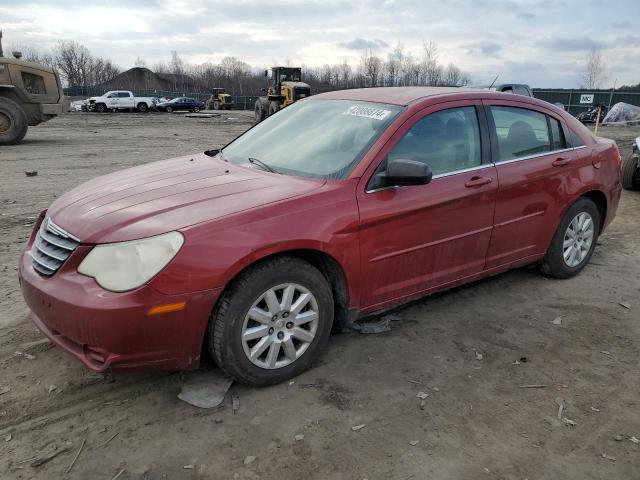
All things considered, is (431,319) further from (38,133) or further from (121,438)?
(38,133)

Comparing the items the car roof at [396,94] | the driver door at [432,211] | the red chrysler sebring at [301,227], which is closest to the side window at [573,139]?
the red chrysler sebring at [301,227]

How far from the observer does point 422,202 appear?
→ 354 cm

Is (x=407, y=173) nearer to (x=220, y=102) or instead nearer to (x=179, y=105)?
(x=179, y=105)

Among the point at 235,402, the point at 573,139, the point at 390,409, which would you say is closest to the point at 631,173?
the point at 573,139

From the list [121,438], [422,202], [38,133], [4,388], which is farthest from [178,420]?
[38,133]

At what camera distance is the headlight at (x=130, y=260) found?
8.71 feet

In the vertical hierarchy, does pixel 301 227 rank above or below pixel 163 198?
below

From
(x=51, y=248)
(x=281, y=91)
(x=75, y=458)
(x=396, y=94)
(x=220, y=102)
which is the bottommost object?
(x=220, y=102)

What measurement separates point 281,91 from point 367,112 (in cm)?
2593

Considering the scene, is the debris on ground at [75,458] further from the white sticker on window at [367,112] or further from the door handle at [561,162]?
the door handle at [561,162]

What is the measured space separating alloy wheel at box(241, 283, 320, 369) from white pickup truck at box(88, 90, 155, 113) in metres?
41.7

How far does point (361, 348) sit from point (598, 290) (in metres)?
2.40

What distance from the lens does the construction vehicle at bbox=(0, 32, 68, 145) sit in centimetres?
1467

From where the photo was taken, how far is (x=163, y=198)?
314cm
